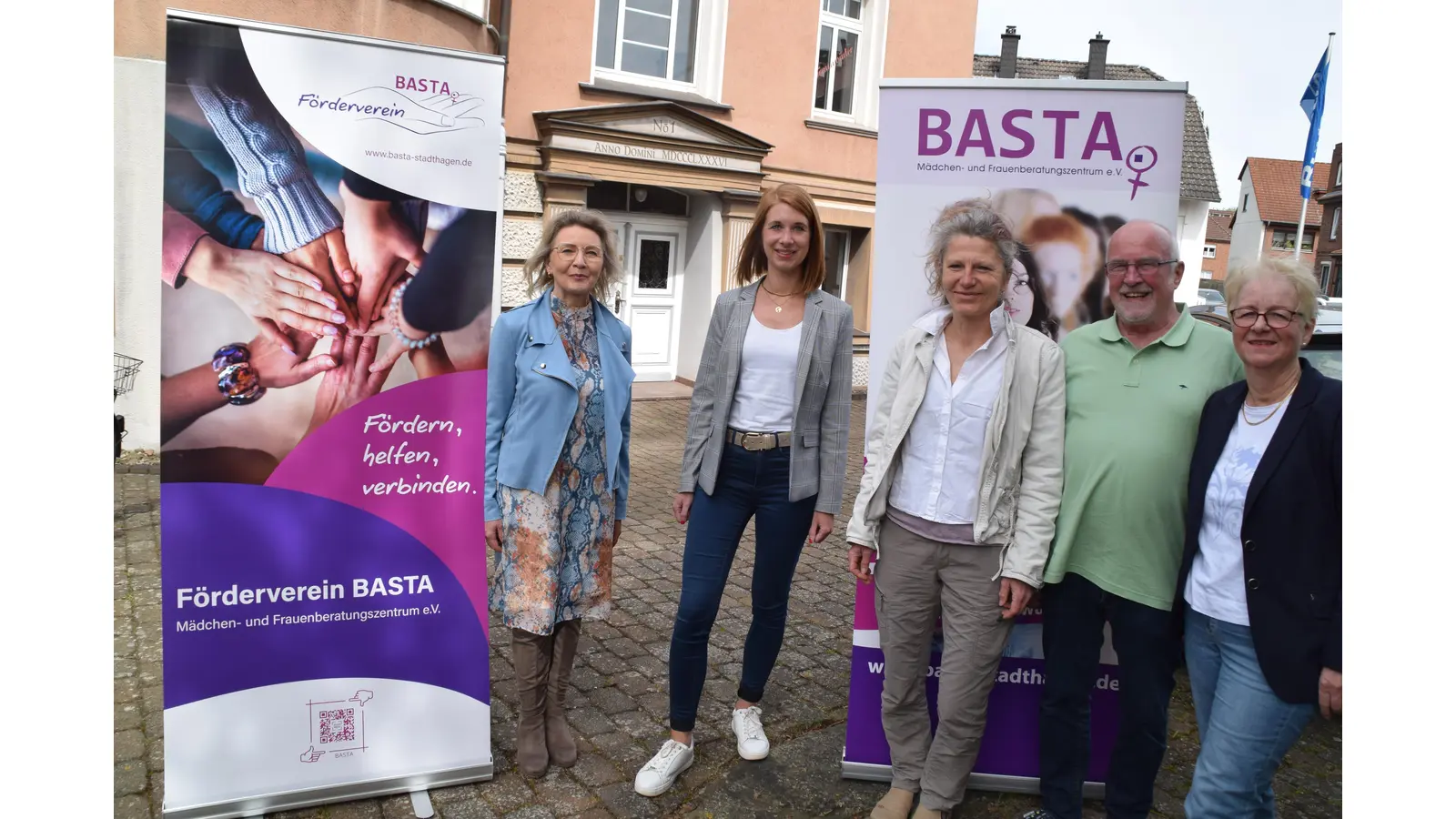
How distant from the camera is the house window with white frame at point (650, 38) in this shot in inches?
466

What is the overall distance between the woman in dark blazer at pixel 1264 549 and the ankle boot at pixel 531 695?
2.02m

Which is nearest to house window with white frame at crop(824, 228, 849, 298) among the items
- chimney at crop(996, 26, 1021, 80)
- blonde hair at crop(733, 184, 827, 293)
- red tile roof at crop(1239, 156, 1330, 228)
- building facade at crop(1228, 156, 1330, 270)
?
blonde hair at crop(733, 184, 827, 293)

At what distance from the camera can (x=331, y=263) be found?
2949 mm

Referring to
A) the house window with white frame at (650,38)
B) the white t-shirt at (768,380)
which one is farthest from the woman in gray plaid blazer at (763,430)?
the house window with white frame at (650,38)

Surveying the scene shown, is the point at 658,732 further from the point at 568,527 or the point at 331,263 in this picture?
the point at 331,263

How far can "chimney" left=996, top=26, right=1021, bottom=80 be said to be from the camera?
26.2 m

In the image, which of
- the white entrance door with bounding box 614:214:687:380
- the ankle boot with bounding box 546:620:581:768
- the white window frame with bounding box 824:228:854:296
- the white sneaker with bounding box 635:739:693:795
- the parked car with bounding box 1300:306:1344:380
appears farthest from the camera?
the white window frame with bounding box 824:228:854:296

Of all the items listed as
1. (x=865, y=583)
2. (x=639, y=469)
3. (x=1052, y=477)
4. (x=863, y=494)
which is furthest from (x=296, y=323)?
(x=639, y=469)

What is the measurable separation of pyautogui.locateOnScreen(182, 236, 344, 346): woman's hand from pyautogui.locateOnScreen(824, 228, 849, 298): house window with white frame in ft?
39.5

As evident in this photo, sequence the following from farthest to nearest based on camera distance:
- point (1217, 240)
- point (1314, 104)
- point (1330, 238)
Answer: point (1217, 240) → point (1330, 238) → point (1314, 104)

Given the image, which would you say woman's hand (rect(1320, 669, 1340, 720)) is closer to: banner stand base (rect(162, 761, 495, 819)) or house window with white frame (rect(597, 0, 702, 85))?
banner stand base (rect(162, 761, 495, 819))

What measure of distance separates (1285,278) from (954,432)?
98 centimetres

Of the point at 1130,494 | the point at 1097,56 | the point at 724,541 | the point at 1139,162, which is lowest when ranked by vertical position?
the point at 724,541

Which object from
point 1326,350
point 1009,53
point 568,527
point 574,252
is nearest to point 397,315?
point 574,252
